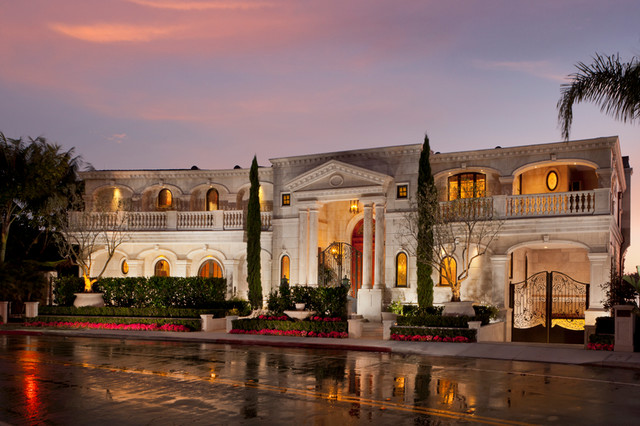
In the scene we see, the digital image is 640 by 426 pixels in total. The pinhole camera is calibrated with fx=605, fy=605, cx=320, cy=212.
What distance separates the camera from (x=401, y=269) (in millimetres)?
30297

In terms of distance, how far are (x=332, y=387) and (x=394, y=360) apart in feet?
17.9

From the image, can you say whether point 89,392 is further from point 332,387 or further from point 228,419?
point 332,387

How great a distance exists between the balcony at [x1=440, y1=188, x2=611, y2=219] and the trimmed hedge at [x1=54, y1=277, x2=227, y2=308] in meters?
12.0

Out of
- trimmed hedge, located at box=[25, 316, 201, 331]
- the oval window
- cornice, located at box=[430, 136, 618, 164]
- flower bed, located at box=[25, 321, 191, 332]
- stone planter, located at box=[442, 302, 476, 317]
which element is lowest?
flower bed, located at box=[25, 321, 191, 332]

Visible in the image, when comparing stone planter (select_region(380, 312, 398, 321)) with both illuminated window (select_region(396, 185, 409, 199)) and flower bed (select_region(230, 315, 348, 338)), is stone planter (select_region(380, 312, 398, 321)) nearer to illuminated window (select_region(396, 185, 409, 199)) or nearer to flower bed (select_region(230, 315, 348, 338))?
flower bed (select_region(230, 315, 348, 338))

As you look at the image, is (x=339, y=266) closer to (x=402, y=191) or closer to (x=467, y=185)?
(x=402, y=191)

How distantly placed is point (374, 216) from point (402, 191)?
8.59 ft

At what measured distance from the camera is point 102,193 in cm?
3881

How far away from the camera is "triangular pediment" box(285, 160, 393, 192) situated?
30.3 metres

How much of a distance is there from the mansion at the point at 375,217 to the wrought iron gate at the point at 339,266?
79 mm

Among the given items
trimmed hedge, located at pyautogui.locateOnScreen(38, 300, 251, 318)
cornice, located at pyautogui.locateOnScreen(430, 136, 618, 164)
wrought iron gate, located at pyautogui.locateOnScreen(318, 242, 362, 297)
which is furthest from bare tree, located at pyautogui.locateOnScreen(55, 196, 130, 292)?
cornice, located at pyautogui.locateOnScreen(430, 136, 618, 164)

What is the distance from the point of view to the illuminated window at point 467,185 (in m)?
30.9

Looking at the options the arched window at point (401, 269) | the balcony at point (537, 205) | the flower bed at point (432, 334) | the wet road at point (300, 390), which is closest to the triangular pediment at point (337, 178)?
the arched window at point (401, 269)

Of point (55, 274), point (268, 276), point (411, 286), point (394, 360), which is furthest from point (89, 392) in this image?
point (55, 274)
